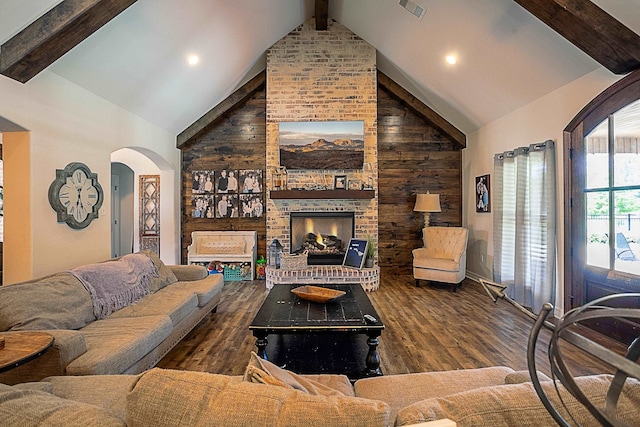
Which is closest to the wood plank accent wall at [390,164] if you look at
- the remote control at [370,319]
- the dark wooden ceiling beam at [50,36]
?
the dark wooden ceiling beam at [50,36]

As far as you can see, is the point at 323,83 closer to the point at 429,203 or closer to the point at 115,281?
the point at 429,203

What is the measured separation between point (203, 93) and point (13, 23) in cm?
306

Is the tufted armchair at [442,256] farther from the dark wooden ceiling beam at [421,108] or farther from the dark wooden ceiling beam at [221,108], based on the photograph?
the dark wooden ceiling beam at [221,108]

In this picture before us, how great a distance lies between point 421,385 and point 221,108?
599cm

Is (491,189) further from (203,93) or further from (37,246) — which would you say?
(37,246)

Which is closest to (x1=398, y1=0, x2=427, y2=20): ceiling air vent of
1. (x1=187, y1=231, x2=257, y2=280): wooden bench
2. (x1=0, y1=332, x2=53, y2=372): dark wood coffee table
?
(x1=187, y1=231, x2=257, y2=280): wooden bench

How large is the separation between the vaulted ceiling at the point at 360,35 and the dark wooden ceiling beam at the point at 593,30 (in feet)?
0.05

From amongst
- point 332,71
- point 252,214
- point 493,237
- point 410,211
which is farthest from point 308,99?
point 493,237

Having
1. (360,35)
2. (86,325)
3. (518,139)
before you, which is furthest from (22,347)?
(360,35)

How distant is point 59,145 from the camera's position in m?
3.35

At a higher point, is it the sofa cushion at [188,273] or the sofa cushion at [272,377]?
the sofa cushion at [272,377]

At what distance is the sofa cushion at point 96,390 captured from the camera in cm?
145

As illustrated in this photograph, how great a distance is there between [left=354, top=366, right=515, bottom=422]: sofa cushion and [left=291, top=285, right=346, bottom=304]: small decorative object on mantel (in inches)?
55.0

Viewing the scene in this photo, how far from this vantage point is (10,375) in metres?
1.90
